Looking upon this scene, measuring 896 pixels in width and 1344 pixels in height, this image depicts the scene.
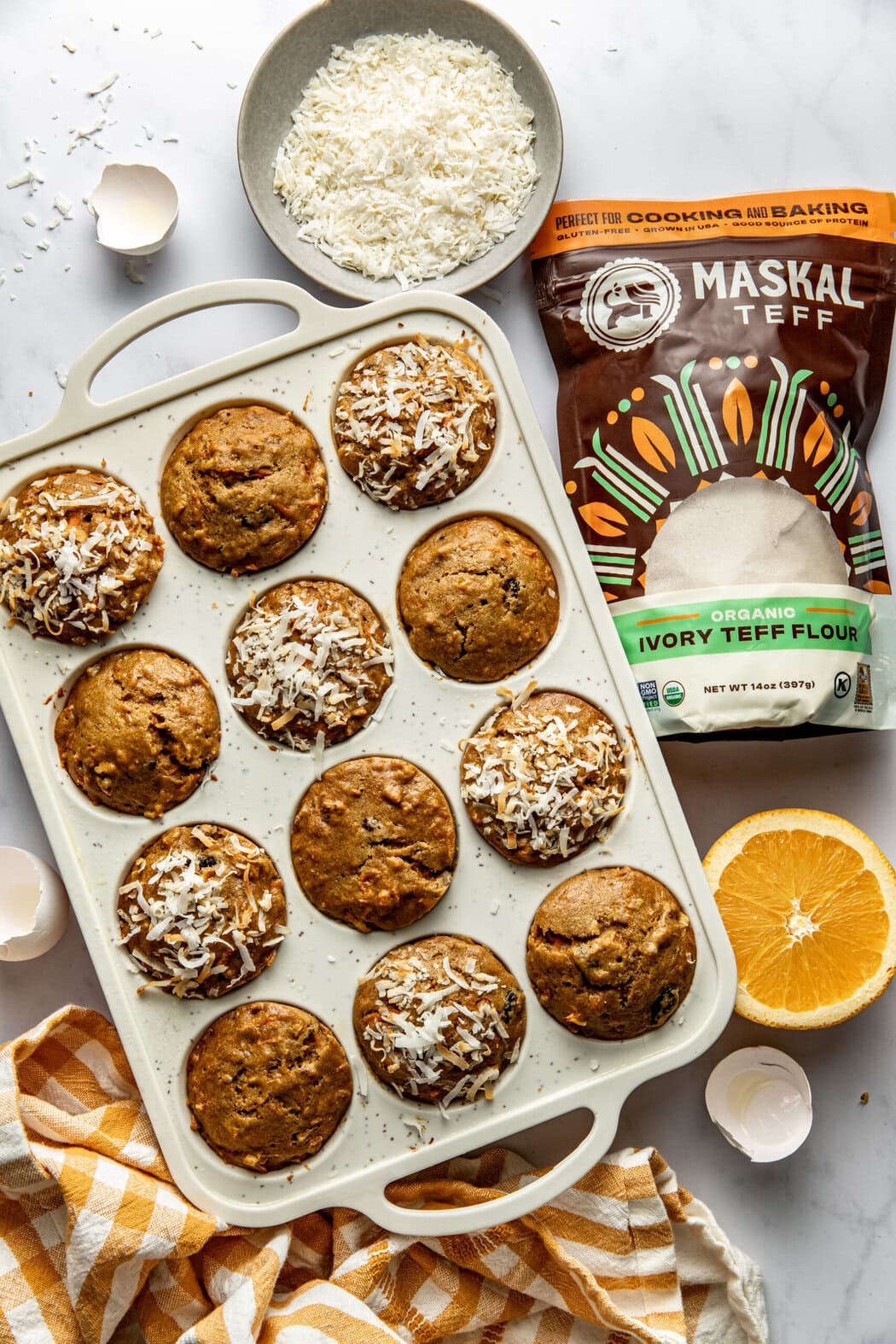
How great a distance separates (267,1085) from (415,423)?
129 cm

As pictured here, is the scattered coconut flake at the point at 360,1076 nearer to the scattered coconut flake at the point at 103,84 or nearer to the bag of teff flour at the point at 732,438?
the bag of teff flour at the point at 732,438

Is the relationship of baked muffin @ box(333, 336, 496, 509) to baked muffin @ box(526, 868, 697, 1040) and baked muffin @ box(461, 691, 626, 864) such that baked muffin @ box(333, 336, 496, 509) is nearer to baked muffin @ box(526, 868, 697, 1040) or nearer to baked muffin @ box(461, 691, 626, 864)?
baked muffin @ box(461, 691, 626, 864)

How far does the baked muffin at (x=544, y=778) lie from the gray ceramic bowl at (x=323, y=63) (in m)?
0.96

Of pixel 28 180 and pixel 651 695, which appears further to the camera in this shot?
pixel 28 180

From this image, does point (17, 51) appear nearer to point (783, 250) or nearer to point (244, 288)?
point (244, 288)

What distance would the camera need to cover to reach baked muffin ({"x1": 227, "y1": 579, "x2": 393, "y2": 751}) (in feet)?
6.55

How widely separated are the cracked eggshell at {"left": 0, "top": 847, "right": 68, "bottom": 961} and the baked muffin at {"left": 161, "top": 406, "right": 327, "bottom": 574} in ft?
2.41

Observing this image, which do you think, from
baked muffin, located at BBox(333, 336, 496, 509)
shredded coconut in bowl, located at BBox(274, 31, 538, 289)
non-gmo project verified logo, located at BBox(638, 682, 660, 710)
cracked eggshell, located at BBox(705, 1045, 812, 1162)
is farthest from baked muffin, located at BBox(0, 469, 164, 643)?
cracked eggshell, located at BBox(705, 1045, 812, 1162)

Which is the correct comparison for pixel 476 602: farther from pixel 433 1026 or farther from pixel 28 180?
pixel 28 180

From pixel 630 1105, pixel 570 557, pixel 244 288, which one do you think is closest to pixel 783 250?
pixel 570 557

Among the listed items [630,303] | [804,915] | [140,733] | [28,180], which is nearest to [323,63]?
[28,180]

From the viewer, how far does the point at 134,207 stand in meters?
2.40

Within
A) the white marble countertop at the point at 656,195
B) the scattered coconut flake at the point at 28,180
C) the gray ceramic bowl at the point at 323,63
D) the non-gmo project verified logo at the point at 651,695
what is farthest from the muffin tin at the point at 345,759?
the scattered coconut flake at the point at 28,180

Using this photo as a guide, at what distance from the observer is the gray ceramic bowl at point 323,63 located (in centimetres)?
228
